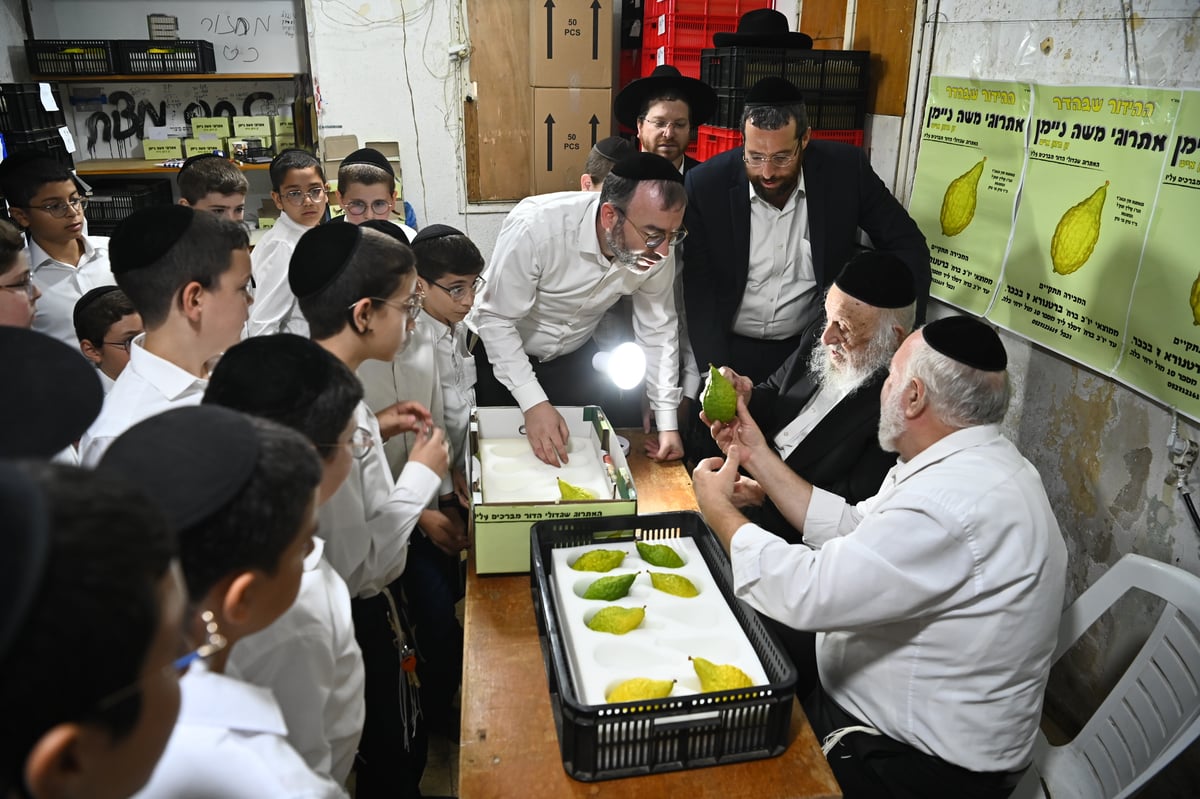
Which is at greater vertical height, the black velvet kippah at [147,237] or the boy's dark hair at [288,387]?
the black velvet kippah at [147,237]

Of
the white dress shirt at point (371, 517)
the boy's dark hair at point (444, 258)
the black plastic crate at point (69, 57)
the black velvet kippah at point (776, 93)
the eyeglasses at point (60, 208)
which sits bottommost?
the white dress shirt at point (371, 517)

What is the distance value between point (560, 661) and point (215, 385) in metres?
0.79

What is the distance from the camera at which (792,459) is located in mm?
2592

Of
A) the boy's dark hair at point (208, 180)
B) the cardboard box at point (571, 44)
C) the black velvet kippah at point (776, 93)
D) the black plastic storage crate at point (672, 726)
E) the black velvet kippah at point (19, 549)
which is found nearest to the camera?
the black velvet kippah at point (19, 549)

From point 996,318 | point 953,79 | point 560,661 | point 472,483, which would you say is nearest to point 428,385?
point 472,483

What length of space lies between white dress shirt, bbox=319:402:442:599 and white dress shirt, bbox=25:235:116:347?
185 centimetres

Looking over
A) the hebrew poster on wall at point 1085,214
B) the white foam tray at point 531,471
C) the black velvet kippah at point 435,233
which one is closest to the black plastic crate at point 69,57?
the black velvet kippah at point 435,233

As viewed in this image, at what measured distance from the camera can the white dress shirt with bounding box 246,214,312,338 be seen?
11.1 feet

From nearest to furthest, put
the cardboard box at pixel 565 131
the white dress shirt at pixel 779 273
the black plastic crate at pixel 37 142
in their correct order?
1. the white dress shirt at pixel 779 273
2. the black plastic crate at pixel 37 142
3. the cardboard box at pixel 565 131

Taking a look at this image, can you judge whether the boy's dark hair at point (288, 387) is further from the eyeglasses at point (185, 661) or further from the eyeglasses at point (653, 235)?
the eyeglasses at point (653, 235)

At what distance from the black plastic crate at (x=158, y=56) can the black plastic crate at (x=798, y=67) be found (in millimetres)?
3915

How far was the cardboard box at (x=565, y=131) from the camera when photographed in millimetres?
5777

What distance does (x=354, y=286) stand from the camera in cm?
190

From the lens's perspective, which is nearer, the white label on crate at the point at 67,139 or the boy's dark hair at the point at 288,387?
the boy's dark hair at the point at 288,387
